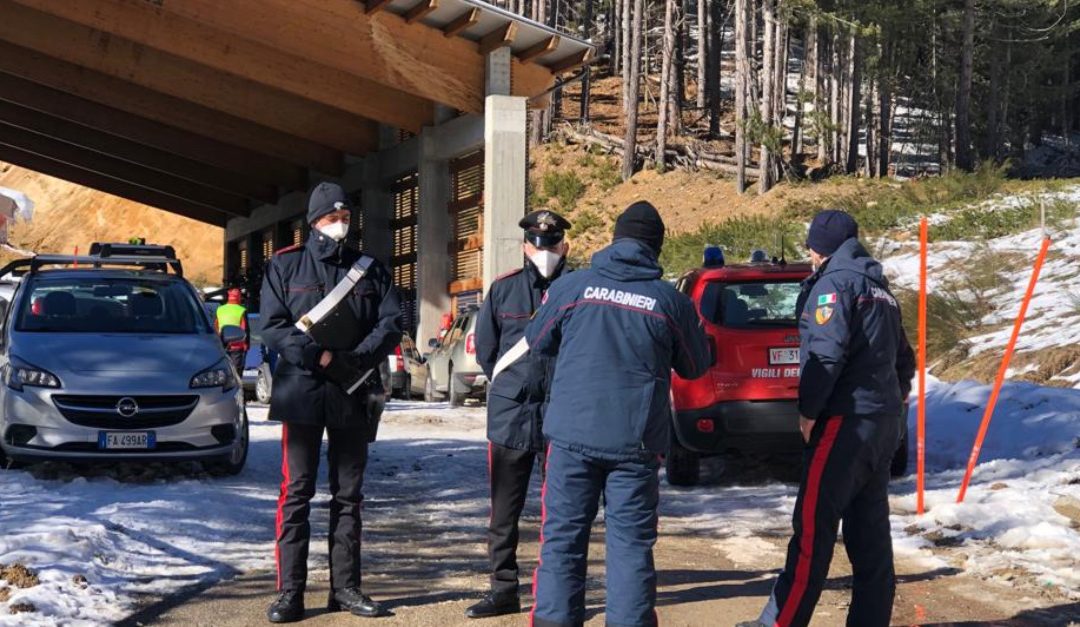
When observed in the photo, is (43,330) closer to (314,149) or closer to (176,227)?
(314,149)

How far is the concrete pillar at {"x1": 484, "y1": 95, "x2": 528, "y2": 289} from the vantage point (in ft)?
72.9

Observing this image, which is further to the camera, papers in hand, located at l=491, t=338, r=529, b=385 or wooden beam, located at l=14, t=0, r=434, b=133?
wooden beam, located at l=14, t=0, r=434, b=133

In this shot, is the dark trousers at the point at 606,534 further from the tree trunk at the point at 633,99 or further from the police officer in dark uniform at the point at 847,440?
the tree trunk at the point at 633,99

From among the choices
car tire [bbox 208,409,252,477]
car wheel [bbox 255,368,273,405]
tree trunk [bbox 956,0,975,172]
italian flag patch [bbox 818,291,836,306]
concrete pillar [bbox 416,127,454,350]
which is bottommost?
car tire [bbox 208,409,252,477]

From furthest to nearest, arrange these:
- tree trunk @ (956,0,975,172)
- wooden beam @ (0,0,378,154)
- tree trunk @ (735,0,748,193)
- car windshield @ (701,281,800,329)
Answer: tree trunk @ (735,0,748,193), tree trunk @ (956,0,975,172), wooden beam @ (0,0,378,154), car windshield @ (701,281,800,329)

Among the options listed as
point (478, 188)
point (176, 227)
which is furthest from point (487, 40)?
point (176, 227)

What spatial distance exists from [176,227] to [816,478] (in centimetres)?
7081

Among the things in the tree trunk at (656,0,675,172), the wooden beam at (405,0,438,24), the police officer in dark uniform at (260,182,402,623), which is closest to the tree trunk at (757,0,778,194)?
the tree trunk at (656,0,675,172)

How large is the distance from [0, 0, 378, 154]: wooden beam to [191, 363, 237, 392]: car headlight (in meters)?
11.8

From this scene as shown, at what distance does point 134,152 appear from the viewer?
34.6 m

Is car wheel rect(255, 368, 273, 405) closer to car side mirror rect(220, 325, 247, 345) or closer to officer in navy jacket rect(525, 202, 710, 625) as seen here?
car side mirror rect(220, 325, 247, 345)

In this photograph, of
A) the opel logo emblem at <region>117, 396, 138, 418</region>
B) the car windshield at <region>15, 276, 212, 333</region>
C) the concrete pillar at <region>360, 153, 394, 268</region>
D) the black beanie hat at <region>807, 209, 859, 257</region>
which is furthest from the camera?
the concrete pillar at <region>360, 153, 394, 268</region>

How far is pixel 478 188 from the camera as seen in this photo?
2538 cm

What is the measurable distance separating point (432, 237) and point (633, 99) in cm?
2101
